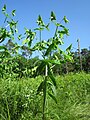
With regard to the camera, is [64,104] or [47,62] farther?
[64,104]

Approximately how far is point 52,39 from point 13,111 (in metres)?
1.55

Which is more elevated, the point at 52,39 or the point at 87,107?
the point at 52,39

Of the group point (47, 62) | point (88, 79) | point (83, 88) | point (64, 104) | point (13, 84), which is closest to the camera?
point (47, 62)

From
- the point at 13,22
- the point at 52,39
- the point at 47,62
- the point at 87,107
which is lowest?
the point at 87,107

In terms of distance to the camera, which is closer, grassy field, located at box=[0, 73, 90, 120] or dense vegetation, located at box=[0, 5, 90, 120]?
dense vegetation, located at box=[0, 5, 90, 120]

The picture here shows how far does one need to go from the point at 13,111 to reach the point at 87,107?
5.00ft

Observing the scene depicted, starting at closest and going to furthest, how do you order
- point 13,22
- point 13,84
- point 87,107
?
point 13,22, point 13,84, point 87,107

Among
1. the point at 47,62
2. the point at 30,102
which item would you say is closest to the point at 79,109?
the point at 30,102

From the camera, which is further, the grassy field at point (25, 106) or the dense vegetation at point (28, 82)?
the grassy field at point (25, 106)

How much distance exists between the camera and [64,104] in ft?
16.1

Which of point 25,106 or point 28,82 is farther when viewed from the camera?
point 28,82

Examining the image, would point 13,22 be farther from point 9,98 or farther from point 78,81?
point 78,81

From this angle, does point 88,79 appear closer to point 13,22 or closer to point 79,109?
point 79,109

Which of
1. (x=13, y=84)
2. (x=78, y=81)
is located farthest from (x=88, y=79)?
(x=13, y=84)
